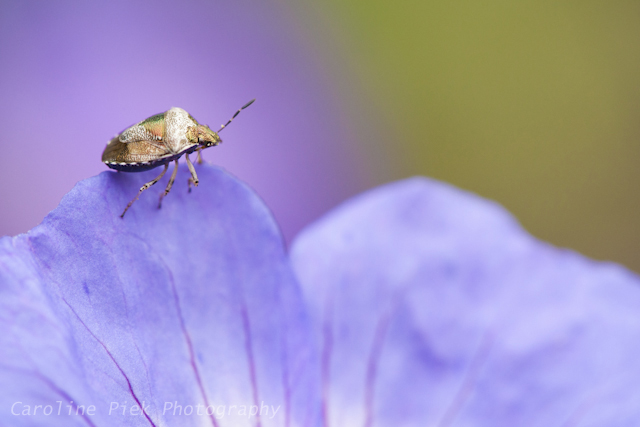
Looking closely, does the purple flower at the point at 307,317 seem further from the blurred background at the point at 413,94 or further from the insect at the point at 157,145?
the blurred background at the point at 413,94

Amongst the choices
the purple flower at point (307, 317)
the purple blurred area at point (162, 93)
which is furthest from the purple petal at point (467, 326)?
the purple blurred area at point (162, 93)

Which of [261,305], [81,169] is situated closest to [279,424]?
[261,305]

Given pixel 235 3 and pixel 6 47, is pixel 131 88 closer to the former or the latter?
pixel 6 47

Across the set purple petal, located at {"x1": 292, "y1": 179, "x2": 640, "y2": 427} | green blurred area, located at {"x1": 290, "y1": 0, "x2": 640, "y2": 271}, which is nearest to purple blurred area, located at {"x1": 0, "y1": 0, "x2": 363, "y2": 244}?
green blurred area, located at {"x1": 290, "y1": 0, "x2": 640, "y2": 271}

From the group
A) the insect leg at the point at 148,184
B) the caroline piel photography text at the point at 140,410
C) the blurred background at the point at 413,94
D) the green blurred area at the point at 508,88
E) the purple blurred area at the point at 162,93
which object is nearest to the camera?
the caroline piel photography text at the point at 140,410

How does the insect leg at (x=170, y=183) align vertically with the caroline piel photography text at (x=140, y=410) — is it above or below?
above

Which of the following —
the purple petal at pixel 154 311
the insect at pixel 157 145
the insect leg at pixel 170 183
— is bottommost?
the purple petal at pixel 154 311

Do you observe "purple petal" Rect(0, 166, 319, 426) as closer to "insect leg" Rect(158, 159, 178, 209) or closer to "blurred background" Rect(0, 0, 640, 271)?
"insect leg" Rect(158, 159, 178, 209)
